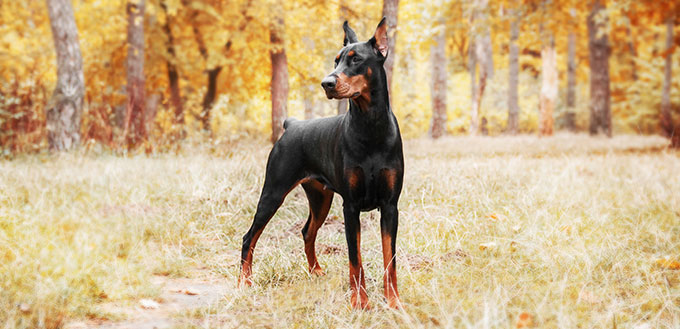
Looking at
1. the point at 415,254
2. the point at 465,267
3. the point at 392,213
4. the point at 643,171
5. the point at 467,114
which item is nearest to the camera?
the point at 392,213

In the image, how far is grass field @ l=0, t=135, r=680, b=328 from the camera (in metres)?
3.05

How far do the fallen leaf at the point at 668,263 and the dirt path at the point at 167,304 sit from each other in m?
3.10

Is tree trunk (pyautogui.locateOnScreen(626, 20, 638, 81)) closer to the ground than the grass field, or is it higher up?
higher up

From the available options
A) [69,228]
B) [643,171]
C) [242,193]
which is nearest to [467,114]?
[643,171]

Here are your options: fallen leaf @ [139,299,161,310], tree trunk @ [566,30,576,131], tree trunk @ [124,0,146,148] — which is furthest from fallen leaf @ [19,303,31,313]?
tree trunk @ [566,30,576,131]

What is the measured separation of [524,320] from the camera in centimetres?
265

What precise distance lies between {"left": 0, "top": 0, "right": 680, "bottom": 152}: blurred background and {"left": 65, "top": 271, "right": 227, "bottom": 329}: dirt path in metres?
5.78

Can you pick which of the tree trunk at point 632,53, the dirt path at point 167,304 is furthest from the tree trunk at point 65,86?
the tree trunk at point 632,53

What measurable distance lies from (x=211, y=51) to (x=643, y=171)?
12119 mm

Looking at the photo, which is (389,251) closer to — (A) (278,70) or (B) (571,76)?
(A) (278,70)

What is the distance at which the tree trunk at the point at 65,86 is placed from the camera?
10406mm

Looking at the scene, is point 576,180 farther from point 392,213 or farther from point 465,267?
point 392,213

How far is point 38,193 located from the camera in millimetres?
6176

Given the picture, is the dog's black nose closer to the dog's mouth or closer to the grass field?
the dog's mouth
